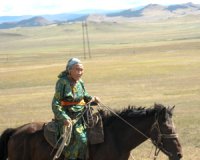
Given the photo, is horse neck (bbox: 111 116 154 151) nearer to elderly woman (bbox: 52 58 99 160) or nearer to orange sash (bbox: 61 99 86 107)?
elderly woman (bbox: 52 58 99 160)

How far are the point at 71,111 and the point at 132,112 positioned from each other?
3.14ft

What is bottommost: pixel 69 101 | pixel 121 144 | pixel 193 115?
pixel 193 115

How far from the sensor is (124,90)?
3134 cm

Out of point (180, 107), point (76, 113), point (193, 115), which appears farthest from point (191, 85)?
point (76, 113)

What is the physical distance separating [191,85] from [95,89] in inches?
241

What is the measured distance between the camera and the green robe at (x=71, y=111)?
7.81m

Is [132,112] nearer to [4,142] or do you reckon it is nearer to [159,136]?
[159,136]

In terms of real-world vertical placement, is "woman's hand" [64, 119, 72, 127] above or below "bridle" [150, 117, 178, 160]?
above

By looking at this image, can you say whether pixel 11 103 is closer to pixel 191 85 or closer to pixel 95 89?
pixel 95 89

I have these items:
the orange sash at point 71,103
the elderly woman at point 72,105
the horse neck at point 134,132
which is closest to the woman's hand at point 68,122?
the elderly woman at point 72,105

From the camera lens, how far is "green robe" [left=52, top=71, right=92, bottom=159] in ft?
25.6

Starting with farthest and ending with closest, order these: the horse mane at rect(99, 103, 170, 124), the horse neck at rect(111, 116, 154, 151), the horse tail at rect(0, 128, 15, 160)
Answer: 1. the horse tail at rect(0, 128, 15, 160)
2. the horse neck at rect(111, 116, 154, 151)
3. the horse mane at rect(99, 103, 170, 124)

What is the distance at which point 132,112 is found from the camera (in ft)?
26.1

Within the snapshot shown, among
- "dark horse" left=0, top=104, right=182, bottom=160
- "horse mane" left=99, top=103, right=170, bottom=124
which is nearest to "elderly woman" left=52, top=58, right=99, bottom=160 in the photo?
"dark horse" left=0, top=104, right=182, bottom=160
